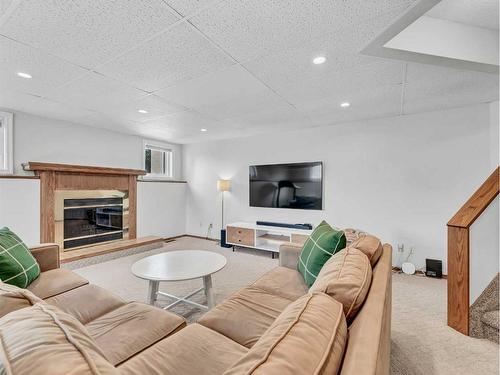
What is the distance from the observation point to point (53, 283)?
1.78 m

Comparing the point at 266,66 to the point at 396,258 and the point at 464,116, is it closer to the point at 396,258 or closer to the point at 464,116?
the point at 464,116

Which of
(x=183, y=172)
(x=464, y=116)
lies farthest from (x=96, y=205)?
(x=464, y=116)

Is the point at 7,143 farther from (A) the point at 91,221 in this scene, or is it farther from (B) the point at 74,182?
(A) the point at 91,221

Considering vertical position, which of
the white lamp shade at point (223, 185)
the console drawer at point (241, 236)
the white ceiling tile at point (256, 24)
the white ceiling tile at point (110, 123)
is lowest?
the console drawer at point (241, 236)

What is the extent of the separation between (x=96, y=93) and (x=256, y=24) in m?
2.08

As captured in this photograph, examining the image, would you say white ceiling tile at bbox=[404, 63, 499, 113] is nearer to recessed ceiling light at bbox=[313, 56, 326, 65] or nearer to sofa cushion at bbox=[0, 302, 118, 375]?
recessed ceiling light at bbox=[313, 56, 326, 65]

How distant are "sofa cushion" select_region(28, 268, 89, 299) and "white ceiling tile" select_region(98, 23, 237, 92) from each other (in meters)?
1.80

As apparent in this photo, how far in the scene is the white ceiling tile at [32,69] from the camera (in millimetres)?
1827

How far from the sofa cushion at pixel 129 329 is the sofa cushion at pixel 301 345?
0.76m

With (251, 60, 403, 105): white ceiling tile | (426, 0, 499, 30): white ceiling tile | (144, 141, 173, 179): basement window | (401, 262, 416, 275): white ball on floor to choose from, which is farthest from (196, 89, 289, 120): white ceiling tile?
(401, 262, 416, 275): white ball on floor

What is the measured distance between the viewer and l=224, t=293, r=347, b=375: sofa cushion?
0.56 metres

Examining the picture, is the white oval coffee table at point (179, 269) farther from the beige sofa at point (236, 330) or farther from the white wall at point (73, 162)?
the white wall at point (73, 162)

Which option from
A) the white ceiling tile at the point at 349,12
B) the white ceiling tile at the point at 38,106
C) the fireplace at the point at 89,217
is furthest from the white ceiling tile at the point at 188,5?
the fireplace at the point at 89,217

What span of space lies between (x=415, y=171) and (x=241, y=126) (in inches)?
107
